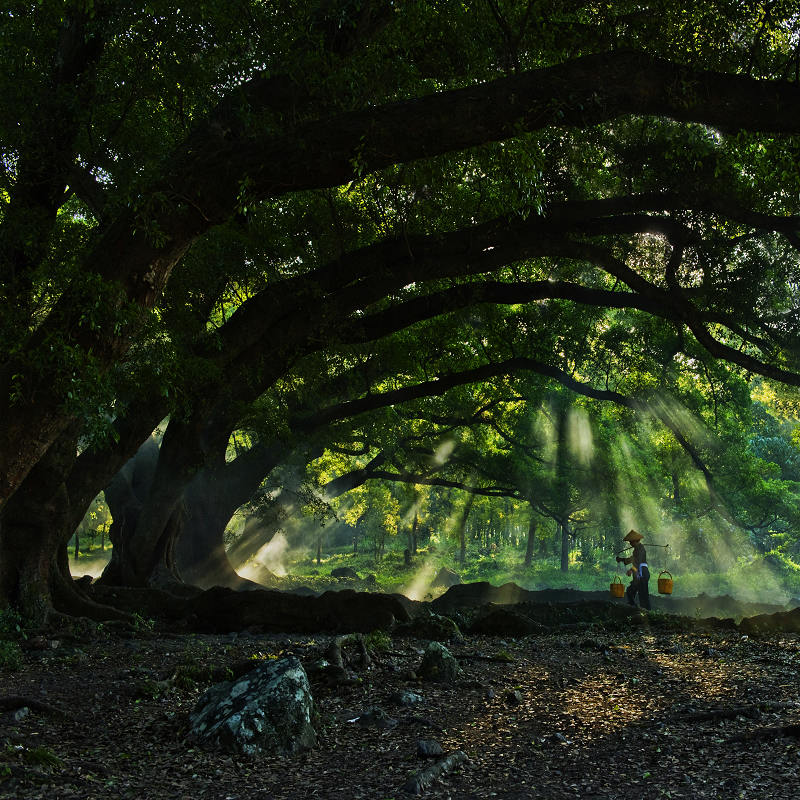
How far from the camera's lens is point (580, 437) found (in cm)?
2459

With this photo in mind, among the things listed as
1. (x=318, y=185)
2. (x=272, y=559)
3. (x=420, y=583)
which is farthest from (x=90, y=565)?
(x=318, y=185)

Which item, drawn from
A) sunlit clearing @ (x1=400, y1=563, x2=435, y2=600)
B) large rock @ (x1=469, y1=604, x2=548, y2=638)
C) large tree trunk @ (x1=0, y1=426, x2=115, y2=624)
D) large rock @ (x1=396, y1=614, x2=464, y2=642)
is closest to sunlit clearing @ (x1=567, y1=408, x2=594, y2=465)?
sunlit clearing @ (x1=400, y1=563, x2=435, y2=600)

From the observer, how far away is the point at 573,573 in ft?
143

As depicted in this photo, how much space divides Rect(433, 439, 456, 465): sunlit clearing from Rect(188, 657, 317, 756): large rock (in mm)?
18859

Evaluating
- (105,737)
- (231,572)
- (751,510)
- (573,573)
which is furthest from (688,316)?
(573,573)

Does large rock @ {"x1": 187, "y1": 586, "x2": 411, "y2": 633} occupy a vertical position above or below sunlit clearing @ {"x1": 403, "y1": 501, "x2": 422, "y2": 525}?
below

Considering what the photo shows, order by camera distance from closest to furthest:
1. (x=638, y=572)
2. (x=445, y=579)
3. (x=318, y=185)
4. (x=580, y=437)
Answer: (x=318, y=185), (x=638, y=572), (x=580, y=437), (x=445, y=579)

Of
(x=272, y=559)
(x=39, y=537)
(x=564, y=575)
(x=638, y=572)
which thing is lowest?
(x=272, y=559)

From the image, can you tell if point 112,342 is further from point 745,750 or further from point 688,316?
point 688,316

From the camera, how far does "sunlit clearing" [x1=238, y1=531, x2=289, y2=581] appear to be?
41969mm

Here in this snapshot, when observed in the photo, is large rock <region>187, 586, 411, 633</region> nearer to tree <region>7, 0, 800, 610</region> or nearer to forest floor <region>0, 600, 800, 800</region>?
forest floor <region>0, 600, 800, 800</region>

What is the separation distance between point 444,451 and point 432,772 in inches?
786

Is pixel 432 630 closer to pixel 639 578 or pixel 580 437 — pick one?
pixel 639 578

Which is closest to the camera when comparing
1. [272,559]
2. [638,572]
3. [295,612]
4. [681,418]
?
[295,612]
